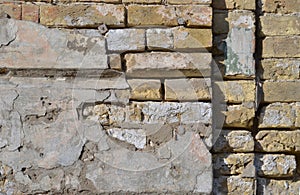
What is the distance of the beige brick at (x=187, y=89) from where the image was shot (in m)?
1.82

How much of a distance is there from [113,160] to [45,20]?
23.9 inches

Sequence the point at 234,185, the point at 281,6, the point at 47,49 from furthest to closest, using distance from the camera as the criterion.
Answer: the point at 281,6 < the point at 234,185 < the point at 47,49

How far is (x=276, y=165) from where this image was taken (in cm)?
199

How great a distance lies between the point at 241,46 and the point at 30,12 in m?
0.88

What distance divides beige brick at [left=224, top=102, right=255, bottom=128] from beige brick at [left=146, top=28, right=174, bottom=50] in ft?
1.31

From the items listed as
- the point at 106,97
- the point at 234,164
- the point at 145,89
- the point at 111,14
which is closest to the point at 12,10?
the point at 111,14

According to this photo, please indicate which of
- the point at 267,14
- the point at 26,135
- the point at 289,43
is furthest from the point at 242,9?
the point at 26,135

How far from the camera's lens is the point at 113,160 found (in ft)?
5.91

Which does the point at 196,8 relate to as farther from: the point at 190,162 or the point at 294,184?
the point at 294,184

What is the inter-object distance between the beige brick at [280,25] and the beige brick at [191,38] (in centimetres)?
35

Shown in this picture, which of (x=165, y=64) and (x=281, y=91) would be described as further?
(x=281, y=91)

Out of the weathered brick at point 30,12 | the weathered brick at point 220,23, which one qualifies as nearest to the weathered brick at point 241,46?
the weathered brick at point 220,23

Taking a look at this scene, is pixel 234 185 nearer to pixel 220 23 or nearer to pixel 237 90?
pixel 237 90

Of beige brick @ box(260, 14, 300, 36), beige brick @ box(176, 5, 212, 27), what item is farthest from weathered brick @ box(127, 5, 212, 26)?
beige brick @ box(260, 14, 300, 36)
